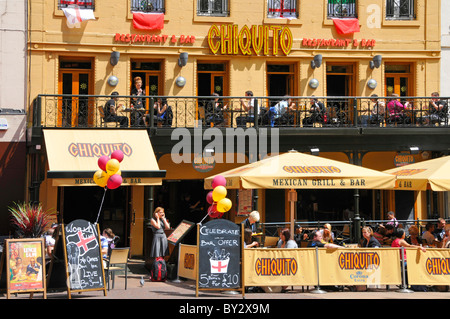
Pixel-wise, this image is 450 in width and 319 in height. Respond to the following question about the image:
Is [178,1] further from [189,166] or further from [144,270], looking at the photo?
[144,270]

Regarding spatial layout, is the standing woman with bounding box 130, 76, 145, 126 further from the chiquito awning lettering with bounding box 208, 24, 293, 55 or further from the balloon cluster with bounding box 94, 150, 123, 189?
the balloon cluster with bounding box 94, 150, 123, 189

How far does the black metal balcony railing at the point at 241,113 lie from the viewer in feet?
65.4

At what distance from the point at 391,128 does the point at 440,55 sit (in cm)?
374

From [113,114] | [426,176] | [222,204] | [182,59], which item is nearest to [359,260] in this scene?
[222,204]

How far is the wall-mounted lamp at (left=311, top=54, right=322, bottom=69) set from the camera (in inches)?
853

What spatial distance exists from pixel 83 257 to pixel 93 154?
567cm

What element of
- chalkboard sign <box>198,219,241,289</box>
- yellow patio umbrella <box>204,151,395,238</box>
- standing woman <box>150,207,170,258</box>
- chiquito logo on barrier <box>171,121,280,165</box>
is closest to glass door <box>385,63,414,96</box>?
chiquito logo on barrier <box>171,121,280,165</box>

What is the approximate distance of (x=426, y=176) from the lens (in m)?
16.4

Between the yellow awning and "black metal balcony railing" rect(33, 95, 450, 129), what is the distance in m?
0.51

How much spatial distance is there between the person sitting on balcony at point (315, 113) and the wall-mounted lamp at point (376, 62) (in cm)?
275

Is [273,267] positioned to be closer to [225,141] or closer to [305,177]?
[305,177]

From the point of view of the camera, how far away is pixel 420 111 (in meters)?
20.8

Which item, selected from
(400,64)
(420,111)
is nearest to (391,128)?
(420,111)

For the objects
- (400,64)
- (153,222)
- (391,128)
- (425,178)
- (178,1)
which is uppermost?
(178,1)
